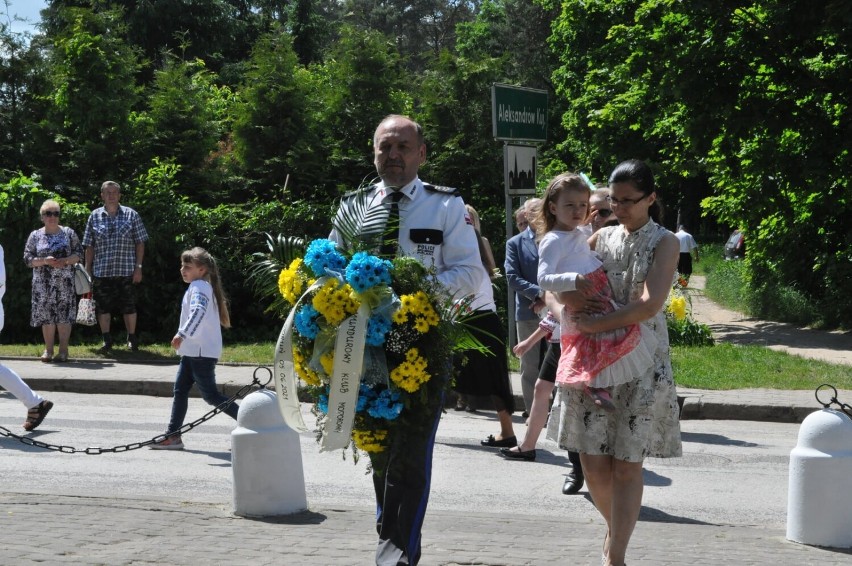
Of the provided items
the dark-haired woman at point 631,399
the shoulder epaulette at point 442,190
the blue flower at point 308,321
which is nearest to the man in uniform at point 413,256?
the shoulder epaulette at point 442,190

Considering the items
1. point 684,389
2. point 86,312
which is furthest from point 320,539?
point 86,312

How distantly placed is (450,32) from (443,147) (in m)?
62.2

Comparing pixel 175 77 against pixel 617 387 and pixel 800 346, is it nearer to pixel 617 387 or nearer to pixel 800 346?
pixel 800 346

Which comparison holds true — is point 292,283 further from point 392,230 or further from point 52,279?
point 52,279

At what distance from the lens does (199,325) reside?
8742 mm

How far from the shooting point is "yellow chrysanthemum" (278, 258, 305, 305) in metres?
4.64

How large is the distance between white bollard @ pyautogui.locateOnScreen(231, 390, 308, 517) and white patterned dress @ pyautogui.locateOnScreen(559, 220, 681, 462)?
183 cm

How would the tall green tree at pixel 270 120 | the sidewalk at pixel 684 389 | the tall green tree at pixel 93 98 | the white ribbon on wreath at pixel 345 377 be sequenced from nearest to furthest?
the white ribbon on wreath at pixel 345 377, the sidewalk at pixel 684 389, the tall green tree at pixel 270 120, the tall green tree at pixel 93 98

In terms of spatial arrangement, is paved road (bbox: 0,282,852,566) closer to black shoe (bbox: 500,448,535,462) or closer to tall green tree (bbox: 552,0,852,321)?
black shoe (bbox: 500,448,535,462)

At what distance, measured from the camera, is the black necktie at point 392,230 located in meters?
4.81

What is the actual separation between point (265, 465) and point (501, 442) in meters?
2.98

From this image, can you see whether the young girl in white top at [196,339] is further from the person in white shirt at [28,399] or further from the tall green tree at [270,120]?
the tall green tree at [270,120]

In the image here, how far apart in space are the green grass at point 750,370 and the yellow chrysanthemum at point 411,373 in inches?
292

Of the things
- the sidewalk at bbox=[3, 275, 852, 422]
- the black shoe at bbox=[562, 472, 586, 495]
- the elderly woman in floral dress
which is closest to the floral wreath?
the black shoe at bbox=[562, 472, 586, 495]
